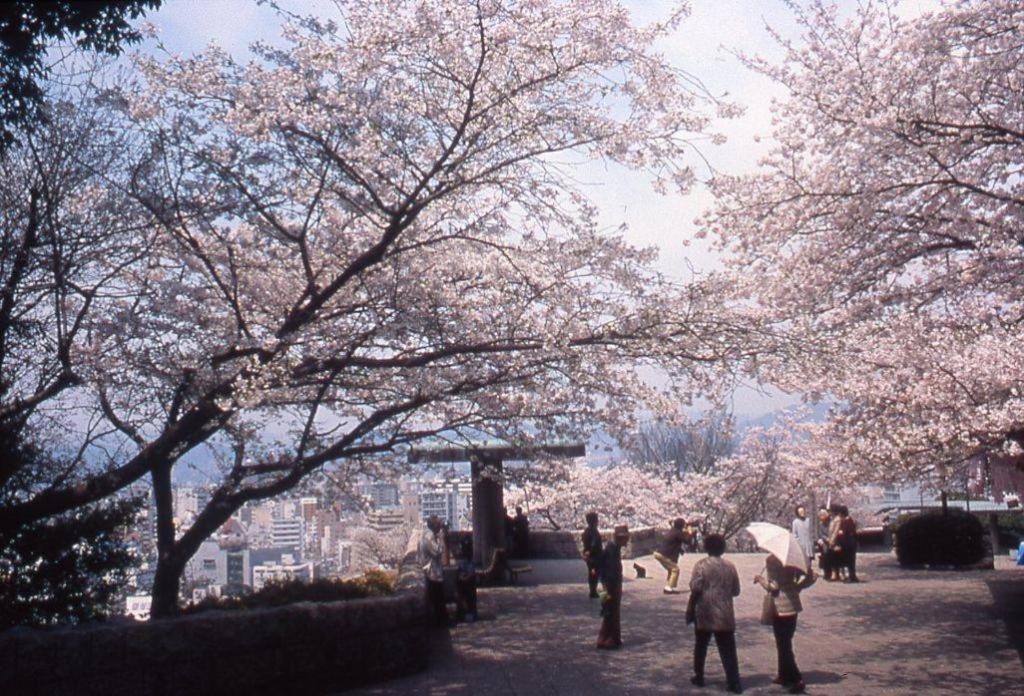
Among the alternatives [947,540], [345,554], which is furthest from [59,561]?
[345,554]

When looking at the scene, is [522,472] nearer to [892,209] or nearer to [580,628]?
[580,628]

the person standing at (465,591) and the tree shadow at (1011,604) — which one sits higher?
the person standing at (465,591)

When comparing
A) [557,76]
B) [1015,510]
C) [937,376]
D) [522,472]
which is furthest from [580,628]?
[1015,510]

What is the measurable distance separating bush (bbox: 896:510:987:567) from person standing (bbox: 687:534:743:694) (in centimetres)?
1410

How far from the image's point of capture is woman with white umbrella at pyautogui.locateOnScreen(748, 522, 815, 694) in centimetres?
944

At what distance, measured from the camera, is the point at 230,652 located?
→ 29.5ft

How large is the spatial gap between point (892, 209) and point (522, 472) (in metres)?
7.09

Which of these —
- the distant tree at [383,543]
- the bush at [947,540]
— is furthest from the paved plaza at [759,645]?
the distant tree at [383,543]

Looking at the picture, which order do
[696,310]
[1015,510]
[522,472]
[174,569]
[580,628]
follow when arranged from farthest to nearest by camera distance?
1. [1015,510]
2. [522,472]
3. [580,628]
4. [174,569]
5. [696,310]

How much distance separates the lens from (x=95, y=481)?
31.6ft

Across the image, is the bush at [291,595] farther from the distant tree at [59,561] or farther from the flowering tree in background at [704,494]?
the flowering tree in background at [704,494]

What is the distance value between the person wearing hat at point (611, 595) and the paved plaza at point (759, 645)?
20cm

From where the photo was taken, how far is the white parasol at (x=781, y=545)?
9539mm

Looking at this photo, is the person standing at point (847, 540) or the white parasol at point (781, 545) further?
the person standing at point (847, 540)
